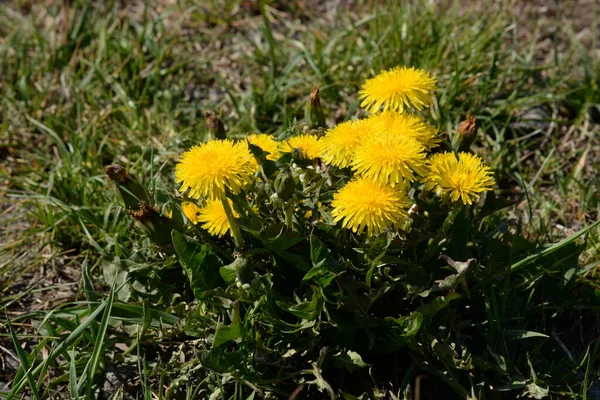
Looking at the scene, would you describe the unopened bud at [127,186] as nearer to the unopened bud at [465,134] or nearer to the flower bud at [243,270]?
the flower bud at [243,270]

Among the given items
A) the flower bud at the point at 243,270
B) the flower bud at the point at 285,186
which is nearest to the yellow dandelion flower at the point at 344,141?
the flower bud at the point at 285,186

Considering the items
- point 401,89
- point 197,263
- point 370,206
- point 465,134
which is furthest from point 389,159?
point 197,263

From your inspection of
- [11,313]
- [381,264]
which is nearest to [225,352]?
[381,264]

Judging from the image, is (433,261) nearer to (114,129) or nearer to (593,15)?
(114,129)

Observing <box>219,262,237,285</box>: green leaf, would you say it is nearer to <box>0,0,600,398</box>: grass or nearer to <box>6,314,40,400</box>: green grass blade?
<box>0,0,600,398</box>: grass

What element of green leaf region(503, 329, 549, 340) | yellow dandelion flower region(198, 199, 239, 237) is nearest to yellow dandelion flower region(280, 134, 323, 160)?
yellow dandelion flower region(198, 199, 239, 237)

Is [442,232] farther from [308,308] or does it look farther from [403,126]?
[308,308]
